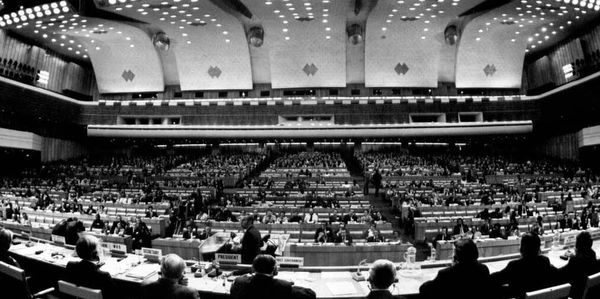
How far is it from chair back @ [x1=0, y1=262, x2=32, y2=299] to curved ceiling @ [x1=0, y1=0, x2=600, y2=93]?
1602 cm

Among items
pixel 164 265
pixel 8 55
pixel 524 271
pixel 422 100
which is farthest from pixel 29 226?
pixel 422 100


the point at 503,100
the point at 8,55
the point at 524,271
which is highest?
the point at 8,55

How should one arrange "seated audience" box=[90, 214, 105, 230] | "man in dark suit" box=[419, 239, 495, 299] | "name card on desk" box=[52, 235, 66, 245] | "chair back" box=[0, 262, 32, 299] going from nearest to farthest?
"man in dark suit" box=[419, 239, 495, 299] → "chair back" box=[0, 262, 32, 299] → "name card on desk" box=[52, 235, 66, 245] → "seated audience" box=[90, 214, 105, 230]

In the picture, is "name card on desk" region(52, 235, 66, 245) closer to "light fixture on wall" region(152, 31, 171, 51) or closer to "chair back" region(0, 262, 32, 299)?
"chair back" region(0, 262, 32, 299)

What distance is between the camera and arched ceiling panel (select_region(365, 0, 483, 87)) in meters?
18.0

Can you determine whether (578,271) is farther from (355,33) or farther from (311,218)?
(355,33)

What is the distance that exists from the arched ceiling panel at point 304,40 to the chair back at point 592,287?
16.3 metres

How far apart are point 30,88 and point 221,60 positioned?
11.7 metres

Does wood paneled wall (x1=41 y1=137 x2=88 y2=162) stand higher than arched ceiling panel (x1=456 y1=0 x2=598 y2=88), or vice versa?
arched ceiling panel (x1=456 y1=0 x2=598 y2=88)

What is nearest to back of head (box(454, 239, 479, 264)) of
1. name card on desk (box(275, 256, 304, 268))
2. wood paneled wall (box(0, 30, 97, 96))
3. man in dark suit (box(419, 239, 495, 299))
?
man in dark suit (box(419, 239, 495, 299))

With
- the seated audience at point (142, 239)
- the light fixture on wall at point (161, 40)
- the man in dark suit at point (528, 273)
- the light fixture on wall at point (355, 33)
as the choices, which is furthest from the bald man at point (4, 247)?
the light fixture on wall at point (161, 40)

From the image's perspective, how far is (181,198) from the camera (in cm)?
1434

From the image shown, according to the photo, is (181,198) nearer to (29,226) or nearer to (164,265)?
(29,226)

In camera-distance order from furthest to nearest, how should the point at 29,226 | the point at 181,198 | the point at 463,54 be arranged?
1. the point at 463,54
2. the point at 181,198
3. the point at 29,226
